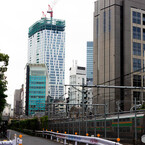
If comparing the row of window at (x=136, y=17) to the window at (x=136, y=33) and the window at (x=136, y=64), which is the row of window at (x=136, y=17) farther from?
the window at (x=136, y=64)

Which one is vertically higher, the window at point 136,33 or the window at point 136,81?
the window at point 136,33

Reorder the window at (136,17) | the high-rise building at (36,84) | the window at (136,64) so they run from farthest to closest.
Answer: the high-rise building at (36,84), the window at (136,17), the window at (136,64)

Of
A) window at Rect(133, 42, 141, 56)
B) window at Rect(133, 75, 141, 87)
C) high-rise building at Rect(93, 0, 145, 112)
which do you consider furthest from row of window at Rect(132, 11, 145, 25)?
window at Rect(133, 75, 141, 87)

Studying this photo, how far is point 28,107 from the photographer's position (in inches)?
7116

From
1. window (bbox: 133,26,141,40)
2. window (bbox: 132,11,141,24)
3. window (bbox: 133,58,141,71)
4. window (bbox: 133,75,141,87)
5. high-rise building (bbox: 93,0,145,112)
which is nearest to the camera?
window (bbox: 133,75,141,87)

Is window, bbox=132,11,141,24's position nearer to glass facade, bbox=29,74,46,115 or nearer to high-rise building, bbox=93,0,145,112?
high-rise building, bbox=93,0,145,112

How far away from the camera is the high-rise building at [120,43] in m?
68.9

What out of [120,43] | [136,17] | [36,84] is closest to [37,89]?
[36,84]

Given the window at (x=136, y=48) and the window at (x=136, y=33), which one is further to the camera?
the window at (x=136, y=33)

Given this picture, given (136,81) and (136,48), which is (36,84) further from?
(136,81)

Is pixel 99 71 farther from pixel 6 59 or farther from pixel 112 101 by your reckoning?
pixel 6 59

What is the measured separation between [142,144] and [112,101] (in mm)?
52444

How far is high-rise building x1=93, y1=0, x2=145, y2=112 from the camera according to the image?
68.9 metres

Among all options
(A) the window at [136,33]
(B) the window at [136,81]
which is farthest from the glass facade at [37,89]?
(B) the window at [136,81]
